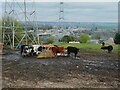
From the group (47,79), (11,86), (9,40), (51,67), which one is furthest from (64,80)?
(9,40)

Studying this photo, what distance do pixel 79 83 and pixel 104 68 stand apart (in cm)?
252

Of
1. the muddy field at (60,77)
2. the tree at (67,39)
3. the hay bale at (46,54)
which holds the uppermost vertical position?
the tree at (67,39)

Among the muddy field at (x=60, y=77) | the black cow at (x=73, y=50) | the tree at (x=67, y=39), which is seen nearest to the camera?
the muddy field at (x=60, y=77)

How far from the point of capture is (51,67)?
8.57 meters

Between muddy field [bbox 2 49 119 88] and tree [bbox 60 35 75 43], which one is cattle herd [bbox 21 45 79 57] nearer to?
muddy field [bbox 2 49 119 88]

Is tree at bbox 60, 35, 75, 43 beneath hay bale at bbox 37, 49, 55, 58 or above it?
above

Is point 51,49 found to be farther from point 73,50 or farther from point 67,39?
point 67,39

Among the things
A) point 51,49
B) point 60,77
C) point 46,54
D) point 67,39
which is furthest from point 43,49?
point 67,39

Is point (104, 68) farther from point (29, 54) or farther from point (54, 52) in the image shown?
point (29, 54)

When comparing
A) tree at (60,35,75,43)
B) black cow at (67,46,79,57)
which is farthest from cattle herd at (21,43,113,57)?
tree at (60,35,75,43)

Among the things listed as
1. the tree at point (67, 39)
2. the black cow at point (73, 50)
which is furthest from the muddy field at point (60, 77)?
the tree at point (67, 39)

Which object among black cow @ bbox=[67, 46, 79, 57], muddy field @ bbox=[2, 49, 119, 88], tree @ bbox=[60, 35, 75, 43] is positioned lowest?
muddy field @ bbox=[2, 49, 119, 88]

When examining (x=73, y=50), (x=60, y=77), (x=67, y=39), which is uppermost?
(x=67, y=39)

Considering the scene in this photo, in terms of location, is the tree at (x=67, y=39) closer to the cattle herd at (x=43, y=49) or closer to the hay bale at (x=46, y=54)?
the cattle herd at (x=43, y=49)
